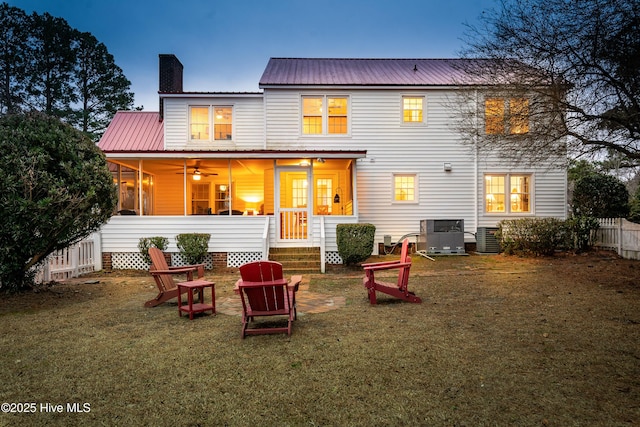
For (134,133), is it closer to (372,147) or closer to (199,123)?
(199,123)

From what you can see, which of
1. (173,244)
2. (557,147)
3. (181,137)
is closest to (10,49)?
(181,137)

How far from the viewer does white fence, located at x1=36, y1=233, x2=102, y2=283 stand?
31.2 feet

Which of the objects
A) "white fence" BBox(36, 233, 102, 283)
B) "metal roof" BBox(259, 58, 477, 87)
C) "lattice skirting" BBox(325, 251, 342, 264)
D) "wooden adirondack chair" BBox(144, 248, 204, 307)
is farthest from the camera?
"metal roof" BBox(259, 58, 477, 87)

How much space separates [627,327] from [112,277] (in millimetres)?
11488

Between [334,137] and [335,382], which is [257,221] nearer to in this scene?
[334,137]

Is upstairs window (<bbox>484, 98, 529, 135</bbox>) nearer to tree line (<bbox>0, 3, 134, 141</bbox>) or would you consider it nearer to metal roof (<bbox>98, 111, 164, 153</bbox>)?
metal roof (<bbox>98, 111, 164, 153</bbox>)

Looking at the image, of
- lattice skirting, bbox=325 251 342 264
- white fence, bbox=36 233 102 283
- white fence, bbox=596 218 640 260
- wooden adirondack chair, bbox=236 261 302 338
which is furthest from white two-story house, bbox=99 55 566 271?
wooden adirondack chair, bbox=236 261 302 338

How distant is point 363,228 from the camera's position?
1130 centimetres

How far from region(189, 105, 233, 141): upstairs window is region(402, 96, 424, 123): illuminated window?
689 centimetres

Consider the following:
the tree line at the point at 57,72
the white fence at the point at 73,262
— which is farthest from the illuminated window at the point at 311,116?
the tree line at the point at 57,72

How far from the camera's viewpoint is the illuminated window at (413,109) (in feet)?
49.0

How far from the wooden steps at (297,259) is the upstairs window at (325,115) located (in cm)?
497

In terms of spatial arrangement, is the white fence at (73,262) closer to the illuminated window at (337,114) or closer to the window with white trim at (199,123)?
the window with white trim at (199,123)

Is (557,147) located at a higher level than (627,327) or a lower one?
higher
